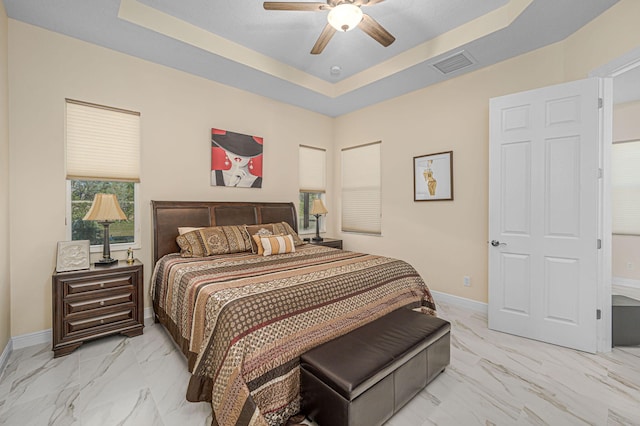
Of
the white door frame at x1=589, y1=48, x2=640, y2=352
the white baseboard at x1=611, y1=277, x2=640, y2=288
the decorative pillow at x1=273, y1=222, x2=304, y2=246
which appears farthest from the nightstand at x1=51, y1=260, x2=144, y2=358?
the white baseboard at x1=611, y1=277, x2=640, y2=288

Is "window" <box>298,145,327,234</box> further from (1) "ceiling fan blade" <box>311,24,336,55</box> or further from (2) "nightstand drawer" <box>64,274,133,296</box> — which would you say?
(2) "nightstand drawer" <box>64,274,133,296</box>

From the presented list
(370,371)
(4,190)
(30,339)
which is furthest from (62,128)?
(370,371)

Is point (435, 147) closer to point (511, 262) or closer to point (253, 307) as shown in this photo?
point (511, 262)

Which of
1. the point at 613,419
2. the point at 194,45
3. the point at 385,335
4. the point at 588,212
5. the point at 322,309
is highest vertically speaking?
the point at 194,45

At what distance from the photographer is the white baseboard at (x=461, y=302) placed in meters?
3.48

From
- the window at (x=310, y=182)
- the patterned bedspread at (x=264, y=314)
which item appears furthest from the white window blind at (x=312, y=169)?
the patterned bedspread at (x=264, y=314)

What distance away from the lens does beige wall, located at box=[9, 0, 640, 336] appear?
2.64 m

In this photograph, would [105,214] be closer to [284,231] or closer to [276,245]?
[276,245]

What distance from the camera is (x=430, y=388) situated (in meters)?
2.06

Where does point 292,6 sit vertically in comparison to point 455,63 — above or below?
below

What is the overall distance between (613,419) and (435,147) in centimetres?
306

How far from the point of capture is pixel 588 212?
255 centimetres

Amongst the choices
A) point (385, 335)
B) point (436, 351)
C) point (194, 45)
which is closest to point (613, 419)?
point (436, 351)

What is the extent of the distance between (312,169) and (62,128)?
128 inches
